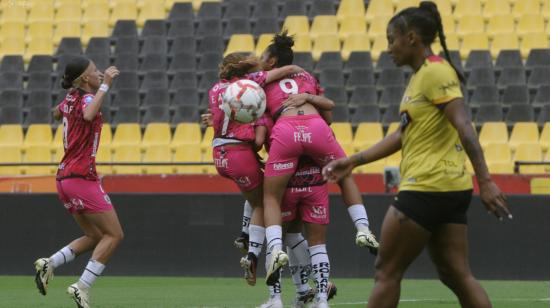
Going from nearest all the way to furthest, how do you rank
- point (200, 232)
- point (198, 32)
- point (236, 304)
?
point (236, 304)
point (200, 232)
point (198, 32)

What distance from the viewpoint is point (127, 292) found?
12.4 metres

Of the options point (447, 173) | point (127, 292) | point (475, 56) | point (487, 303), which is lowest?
point (127, 292)

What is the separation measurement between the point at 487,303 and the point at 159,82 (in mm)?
15532

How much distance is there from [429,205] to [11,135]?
608 inches

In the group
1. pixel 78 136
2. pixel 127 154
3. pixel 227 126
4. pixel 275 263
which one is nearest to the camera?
pixel 275 263

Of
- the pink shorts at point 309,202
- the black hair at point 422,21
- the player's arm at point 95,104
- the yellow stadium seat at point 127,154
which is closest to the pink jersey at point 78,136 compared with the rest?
the player's arm at point 95,104

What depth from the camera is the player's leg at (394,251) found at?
643 cm

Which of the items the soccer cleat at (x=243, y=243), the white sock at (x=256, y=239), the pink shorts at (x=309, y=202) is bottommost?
the soccer cleat at (x=243, y=243)

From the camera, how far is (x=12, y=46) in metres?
23.5

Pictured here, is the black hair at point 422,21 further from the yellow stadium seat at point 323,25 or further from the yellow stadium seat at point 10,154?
the yellow stadium seat at point 323,25

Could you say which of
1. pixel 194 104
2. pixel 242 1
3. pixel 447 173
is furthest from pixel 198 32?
pixel 447 173

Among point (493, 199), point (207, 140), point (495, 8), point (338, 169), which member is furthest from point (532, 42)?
point (493, 199)

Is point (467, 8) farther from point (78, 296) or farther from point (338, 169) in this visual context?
point (338, 169)

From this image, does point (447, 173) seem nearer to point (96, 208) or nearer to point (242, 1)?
point (96, 208)
